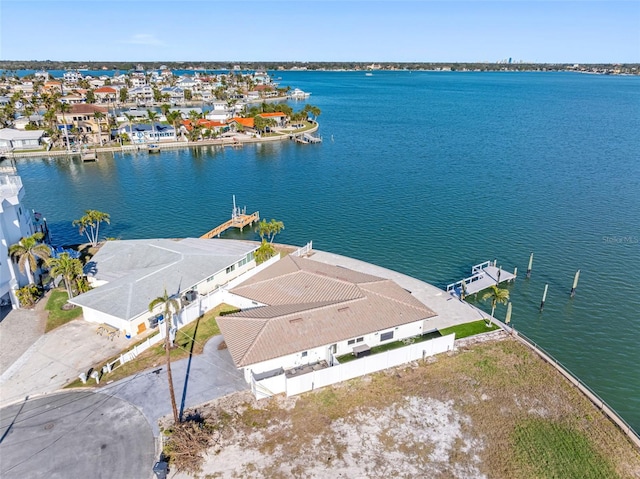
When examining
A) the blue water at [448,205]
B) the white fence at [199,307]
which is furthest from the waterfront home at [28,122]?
the white fence at [199,307]

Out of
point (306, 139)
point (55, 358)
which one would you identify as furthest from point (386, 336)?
point (306, 139)

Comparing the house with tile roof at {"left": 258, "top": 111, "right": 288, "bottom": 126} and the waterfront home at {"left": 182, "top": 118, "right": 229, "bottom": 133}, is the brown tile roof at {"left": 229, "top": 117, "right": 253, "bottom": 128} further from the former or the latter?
the house with tile roof at {"left": 258, "top": 111, "right": 288, "bottom": 126}

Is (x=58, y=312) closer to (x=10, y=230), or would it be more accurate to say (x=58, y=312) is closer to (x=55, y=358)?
(x=55, y=358)

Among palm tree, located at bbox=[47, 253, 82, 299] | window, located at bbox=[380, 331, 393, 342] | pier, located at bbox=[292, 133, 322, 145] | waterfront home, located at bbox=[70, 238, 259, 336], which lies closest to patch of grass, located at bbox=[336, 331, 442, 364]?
window, located at bbox=[380, 331, 393, 342]

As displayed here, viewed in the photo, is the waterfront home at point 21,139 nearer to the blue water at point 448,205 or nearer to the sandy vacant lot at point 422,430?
the blue water at point 448,205

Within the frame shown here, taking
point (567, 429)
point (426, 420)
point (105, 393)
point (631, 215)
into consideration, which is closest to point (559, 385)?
point (567, 429)
